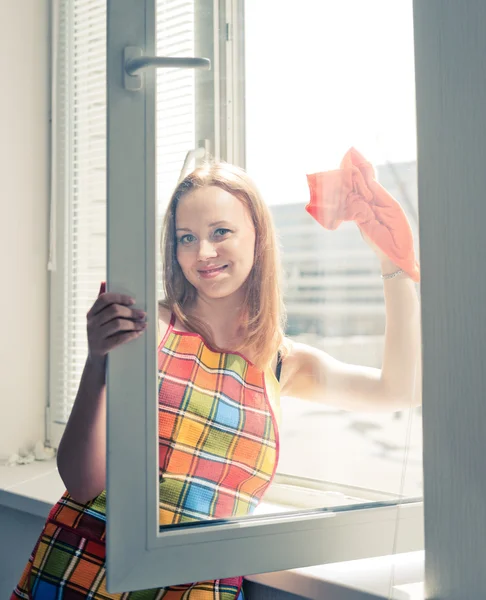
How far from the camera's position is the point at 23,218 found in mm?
2031

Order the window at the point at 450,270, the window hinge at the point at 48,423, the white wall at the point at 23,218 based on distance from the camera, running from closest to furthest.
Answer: the window at the point at 450,270, the white wall at the point at 23,218, the window hinge at the point at 48,423

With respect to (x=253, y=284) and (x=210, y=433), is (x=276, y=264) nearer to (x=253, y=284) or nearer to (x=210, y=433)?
(x=253, y=284)

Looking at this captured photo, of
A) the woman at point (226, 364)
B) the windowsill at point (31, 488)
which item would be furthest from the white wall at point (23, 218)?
the woman at point (226, 364)

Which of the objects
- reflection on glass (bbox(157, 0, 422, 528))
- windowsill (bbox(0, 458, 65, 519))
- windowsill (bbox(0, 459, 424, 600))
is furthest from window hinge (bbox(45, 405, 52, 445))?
reflection on glass (bbox(157, 0, 422, 528))

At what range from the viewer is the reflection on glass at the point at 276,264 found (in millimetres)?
1060

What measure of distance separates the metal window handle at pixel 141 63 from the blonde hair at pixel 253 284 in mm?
151

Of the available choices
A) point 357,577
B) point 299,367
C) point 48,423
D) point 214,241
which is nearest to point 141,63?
point 214,241

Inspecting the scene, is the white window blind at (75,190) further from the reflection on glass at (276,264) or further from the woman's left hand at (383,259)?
the woman's left hand at (383,259)

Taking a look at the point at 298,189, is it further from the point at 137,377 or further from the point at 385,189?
the point at 137,377

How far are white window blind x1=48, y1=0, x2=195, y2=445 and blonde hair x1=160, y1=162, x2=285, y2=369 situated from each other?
989 millimetres

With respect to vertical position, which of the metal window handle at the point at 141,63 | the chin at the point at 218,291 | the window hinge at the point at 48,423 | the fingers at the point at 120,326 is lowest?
the window hinge at the point at 48,423

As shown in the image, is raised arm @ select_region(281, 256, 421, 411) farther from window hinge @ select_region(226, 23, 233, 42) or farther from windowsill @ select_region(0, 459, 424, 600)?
window hinge @ select_region(226, 23, 233, 42)

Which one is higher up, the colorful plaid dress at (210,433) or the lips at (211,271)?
the lips at (211,271)

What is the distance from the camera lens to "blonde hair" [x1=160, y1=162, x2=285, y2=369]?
3.48 feet
